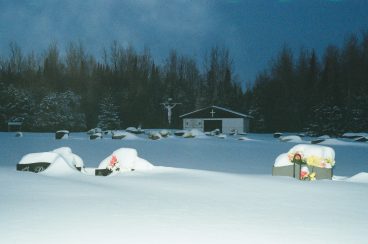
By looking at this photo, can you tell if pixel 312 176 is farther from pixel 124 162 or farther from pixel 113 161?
pixel 113 161

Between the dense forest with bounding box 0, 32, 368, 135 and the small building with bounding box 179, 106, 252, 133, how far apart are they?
7285 millimetres

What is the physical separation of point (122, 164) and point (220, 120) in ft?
168

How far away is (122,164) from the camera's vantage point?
43.3 feet

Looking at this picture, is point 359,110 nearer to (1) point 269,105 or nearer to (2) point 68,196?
(1) point 269,105

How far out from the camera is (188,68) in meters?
87.8

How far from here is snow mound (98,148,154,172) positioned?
13150 millimetres

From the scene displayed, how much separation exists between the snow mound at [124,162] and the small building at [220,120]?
4977 cm

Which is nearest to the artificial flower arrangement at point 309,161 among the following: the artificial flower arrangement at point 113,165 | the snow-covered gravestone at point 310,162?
the snow-covered gravestone at point 310,162

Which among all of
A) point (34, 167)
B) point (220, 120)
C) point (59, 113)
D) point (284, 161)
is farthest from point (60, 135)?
point (284, 161)

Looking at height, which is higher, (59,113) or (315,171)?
(59,113)

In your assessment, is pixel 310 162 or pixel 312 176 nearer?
pixel 312 176

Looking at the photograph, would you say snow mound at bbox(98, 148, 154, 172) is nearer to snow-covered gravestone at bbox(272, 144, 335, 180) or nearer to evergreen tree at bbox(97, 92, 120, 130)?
snow-covered gravestone at bbox(272, 144, 335, 180)

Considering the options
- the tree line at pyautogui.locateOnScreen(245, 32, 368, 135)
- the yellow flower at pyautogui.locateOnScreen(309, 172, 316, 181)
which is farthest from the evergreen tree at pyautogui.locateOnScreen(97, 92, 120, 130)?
the yellow flower at pyautogui.locateOnScreen(309, 172, 316, 181)

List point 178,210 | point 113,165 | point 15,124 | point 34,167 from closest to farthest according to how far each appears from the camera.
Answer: point 178,210, point 34,167, point 113,165, point 15,124
